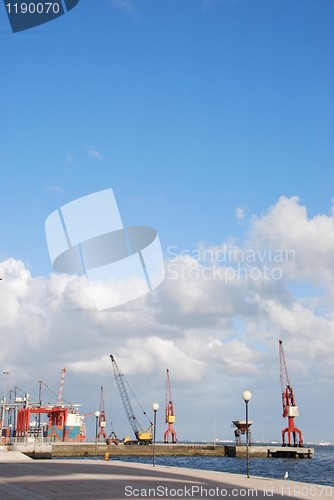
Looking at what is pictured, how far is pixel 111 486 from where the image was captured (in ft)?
68.4

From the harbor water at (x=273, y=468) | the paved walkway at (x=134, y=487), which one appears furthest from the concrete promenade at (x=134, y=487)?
the harbor water at (x=273, y=468)

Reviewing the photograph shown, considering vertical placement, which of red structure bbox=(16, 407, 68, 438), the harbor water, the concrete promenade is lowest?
the harbor water

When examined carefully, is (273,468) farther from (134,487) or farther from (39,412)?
(39,412)

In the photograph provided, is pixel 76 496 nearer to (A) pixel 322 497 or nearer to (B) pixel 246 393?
(A) pixel 322 497

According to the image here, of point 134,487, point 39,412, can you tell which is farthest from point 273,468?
point 39,412

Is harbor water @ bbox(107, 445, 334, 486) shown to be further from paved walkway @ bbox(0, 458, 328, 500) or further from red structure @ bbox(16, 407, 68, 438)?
red structure @ bbox(16, 407, 68, 438)

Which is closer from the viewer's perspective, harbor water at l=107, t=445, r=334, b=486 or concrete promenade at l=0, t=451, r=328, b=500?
concrete promenade at l=0, t=451, r=328, b=500

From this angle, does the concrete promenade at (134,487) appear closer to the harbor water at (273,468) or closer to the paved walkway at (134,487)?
the paved walkway at (134,487)

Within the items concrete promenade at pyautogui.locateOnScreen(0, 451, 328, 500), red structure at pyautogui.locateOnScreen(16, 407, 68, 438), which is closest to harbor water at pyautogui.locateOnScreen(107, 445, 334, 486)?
concrete promenade at pyautogui.locateOnScreen(0, 451, 328, 500)

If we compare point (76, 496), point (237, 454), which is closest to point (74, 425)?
point (237, 454)

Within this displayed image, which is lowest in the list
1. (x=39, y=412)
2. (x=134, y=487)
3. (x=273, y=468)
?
(x=273, y=468)

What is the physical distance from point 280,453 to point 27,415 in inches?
2847

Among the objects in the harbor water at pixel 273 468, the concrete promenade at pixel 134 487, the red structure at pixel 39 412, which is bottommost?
the harbor water at pixel 273 468

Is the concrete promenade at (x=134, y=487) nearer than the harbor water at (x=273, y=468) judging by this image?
Yes
